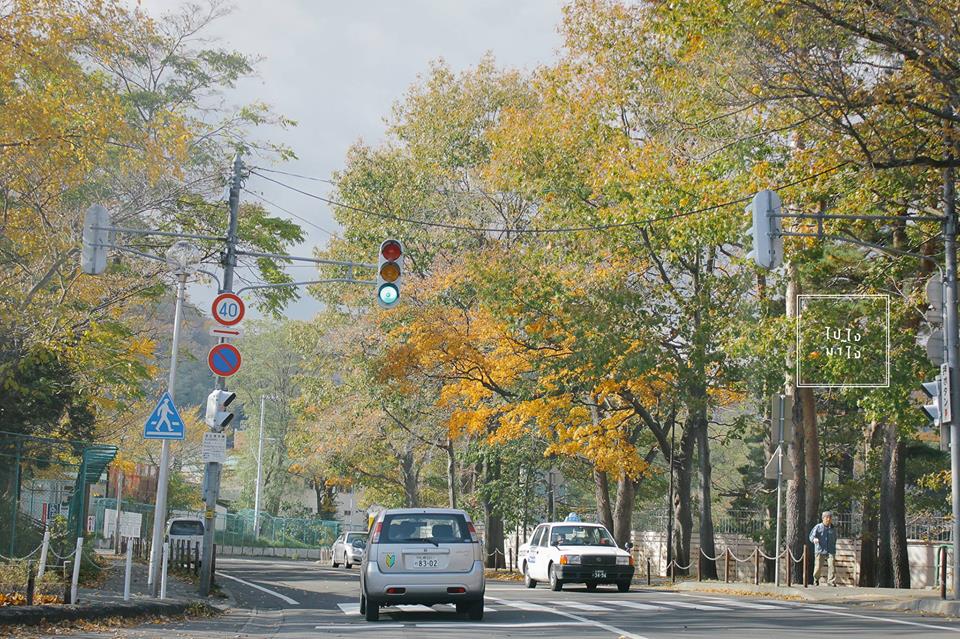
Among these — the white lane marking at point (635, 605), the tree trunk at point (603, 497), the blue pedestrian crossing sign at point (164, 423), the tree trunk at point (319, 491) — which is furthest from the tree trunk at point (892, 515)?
the tree trunk at point (319, 491)

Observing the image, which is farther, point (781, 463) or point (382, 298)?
point (781, 463)

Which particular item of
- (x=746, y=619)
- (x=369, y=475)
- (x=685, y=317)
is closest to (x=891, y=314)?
(x=685, y=317)

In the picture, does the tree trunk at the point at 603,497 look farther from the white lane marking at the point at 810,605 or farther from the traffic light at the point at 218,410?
the traffic light at the point at 218,410

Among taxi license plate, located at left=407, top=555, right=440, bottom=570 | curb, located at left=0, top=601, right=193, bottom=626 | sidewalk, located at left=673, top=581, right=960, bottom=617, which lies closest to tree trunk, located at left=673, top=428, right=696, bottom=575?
sidewalk, located at left=673, top=581, right=960, bottom=617

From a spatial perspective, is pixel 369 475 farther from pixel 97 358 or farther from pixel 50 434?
pixel 97 358

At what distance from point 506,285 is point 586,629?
1718 centimetres

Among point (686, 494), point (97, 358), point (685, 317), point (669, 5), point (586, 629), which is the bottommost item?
point (586, 629)

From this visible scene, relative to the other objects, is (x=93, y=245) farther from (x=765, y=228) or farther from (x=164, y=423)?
(x=765, y=228)

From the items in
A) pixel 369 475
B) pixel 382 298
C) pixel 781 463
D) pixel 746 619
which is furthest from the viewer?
pixel 369 475

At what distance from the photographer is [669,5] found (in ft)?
65.8

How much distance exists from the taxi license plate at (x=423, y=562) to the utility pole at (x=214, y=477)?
6.94 metres

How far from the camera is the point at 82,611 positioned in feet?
49.9
